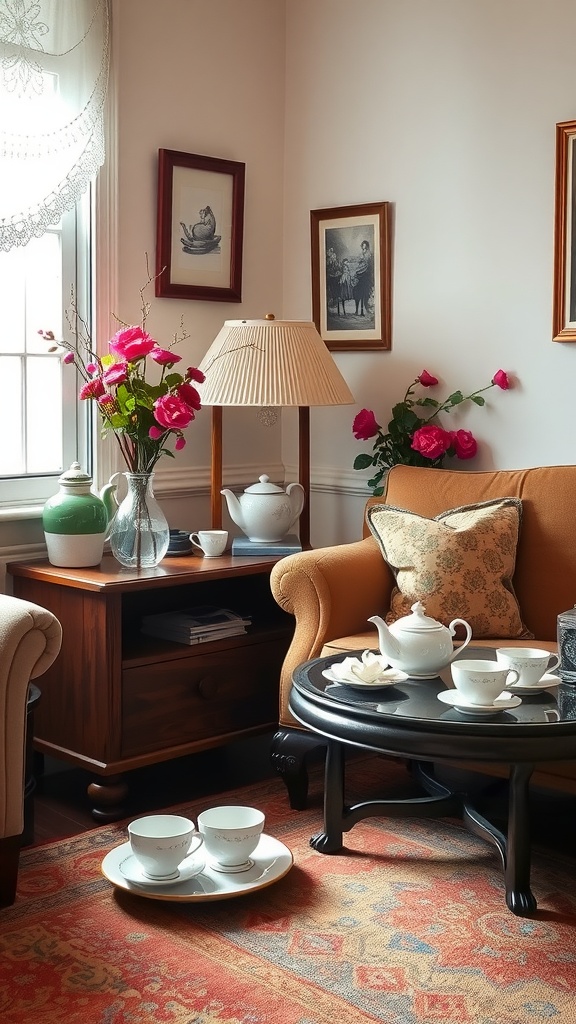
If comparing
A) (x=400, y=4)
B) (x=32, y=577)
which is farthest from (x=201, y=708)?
(x=400, y=4)

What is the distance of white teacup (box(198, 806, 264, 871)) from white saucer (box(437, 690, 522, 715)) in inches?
19.9

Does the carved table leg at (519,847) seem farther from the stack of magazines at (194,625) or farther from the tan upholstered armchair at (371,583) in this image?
the stack of magazines at (194,625)

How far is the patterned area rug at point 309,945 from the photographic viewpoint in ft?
6.53

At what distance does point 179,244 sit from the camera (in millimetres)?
3703

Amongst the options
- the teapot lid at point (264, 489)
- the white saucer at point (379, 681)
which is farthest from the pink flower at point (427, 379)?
the white saucer at point (379, 681)

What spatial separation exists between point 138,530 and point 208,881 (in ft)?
3.58

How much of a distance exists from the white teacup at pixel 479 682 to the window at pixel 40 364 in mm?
1629

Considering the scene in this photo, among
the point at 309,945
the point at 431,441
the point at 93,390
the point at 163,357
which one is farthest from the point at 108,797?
the point at 431,441

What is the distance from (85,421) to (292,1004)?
205 cm

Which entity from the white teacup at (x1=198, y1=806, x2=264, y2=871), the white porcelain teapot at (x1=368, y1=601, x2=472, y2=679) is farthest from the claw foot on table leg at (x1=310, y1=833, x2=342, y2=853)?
the white porcelain teapot at (x1=368, y1=601, x2=472, y2=679)

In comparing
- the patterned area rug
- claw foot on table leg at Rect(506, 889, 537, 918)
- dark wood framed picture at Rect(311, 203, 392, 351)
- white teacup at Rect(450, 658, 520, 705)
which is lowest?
the patterned area rug

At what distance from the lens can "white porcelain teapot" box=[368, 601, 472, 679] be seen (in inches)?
96.4

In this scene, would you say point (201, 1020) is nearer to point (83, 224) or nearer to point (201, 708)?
point (201, 708)

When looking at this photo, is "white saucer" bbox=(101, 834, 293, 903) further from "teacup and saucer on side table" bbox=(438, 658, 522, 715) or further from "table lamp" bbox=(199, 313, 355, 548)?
"table lamp" bbox=(199, 313, 355, 548)
